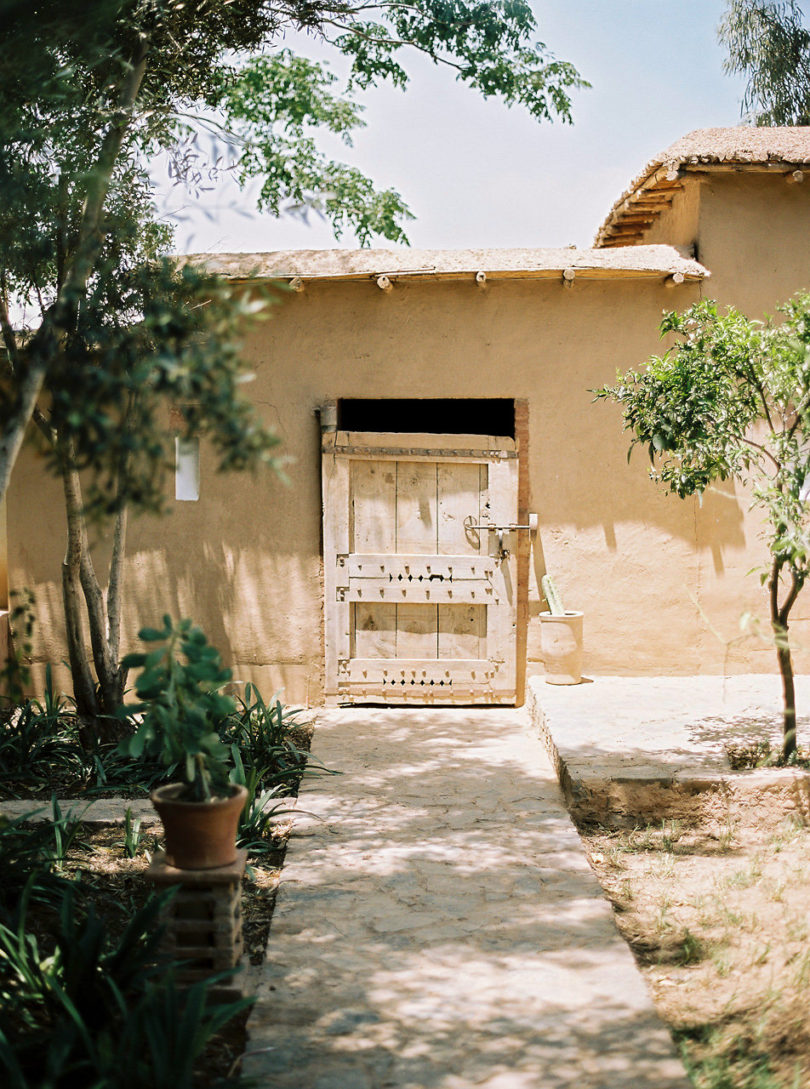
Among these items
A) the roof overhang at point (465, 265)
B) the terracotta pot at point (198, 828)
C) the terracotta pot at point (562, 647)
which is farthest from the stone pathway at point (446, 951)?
the roof overhang at point (465, 265)

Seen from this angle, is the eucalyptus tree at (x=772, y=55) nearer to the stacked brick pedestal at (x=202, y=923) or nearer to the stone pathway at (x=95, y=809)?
the stone pathway at (x=95, y=809)

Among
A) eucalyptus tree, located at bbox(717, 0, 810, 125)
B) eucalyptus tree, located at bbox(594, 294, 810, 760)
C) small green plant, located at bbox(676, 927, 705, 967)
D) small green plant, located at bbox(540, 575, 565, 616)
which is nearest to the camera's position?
small green plant, located at bbox(676, 927, 705, 967)

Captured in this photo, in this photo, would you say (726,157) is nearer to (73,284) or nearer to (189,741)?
(73,284)

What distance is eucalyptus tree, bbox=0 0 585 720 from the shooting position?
7.97ft

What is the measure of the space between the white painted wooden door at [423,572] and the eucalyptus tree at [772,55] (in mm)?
13783

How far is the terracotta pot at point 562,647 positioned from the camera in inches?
284

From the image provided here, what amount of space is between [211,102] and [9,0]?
393 centimetres

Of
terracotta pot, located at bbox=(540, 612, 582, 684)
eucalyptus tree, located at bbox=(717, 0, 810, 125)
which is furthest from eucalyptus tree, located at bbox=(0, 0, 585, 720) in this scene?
eucalyptus tree, located at bbox=(717, 0, 810, 125)

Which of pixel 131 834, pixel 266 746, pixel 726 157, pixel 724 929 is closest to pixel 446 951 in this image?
pixel 724 929

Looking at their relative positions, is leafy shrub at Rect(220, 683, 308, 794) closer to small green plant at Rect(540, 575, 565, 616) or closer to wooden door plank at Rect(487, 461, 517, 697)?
wooden door plank at Rect(487, 461, 517, 697)

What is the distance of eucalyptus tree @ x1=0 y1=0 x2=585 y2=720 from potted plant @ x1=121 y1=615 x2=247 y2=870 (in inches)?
23.2

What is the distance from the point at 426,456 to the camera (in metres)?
7.56

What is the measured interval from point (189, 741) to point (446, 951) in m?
1.40

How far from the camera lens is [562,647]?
284 inches
